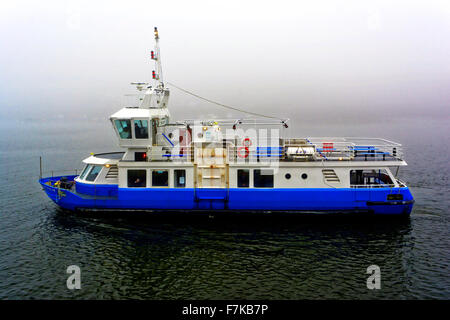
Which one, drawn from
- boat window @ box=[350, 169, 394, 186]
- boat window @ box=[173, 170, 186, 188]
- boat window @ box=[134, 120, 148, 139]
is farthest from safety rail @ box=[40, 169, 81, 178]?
boat window @ box=[350, 169, 394, 186]

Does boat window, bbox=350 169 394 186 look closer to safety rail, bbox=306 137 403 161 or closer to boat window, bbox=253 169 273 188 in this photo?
safety rail, bbox=306 137 403 161

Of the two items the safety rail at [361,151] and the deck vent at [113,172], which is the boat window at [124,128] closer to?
A: the deck vent at [113,172]

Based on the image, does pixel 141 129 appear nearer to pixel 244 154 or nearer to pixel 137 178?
pixel 137 178

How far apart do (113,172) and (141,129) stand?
3.44 metres

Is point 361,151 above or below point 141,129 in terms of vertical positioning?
below

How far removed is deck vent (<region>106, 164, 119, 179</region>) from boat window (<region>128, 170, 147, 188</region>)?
1.50 meters

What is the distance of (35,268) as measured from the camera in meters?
16.1

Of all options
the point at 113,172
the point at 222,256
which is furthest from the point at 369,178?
the point at 113,172

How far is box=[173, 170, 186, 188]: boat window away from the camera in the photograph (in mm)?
21453

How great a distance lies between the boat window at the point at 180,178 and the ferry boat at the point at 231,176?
0.06 metres

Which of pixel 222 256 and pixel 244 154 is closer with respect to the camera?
pixel 222 256

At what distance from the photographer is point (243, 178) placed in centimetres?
2128
